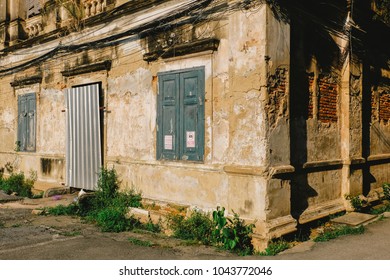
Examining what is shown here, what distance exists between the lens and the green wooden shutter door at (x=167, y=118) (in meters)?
6.55

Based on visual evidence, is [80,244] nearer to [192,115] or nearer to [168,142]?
[168,142]

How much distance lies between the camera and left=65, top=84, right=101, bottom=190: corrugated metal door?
813 cm

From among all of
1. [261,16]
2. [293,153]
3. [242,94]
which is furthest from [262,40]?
[293,153]

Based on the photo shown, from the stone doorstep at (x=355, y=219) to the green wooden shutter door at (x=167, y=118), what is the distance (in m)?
3.10

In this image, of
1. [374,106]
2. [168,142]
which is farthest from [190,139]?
[374,106]

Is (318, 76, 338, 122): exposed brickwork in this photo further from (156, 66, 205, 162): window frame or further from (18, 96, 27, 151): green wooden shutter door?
(18, 96, 27, 151): green wooden shutter door

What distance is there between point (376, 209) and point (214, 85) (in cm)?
449

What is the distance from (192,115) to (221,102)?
640 millimetres

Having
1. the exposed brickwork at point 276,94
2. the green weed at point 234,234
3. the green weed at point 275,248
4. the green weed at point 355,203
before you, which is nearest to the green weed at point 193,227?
A: the green weed at point 234,234

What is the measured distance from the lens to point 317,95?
21.8 feet

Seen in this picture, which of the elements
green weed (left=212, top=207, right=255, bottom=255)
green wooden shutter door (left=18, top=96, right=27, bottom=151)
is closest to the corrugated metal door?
A: green wooden shutter door (left=18, top=96, right=27, bottom=151)

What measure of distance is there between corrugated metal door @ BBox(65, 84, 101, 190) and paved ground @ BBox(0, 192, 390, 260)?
187 cm

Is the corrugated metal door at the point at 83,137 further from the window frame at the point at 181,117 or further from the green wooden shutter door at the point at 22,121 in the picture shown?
the green wooden shutter door at the point at 22,121

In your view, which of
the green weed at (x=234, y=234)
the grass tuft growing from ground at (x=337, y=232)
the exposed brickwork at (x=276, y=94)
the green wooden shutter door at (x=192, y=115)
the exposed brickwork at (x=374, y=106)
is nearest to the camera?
the green weed at (x=234, y=234)
